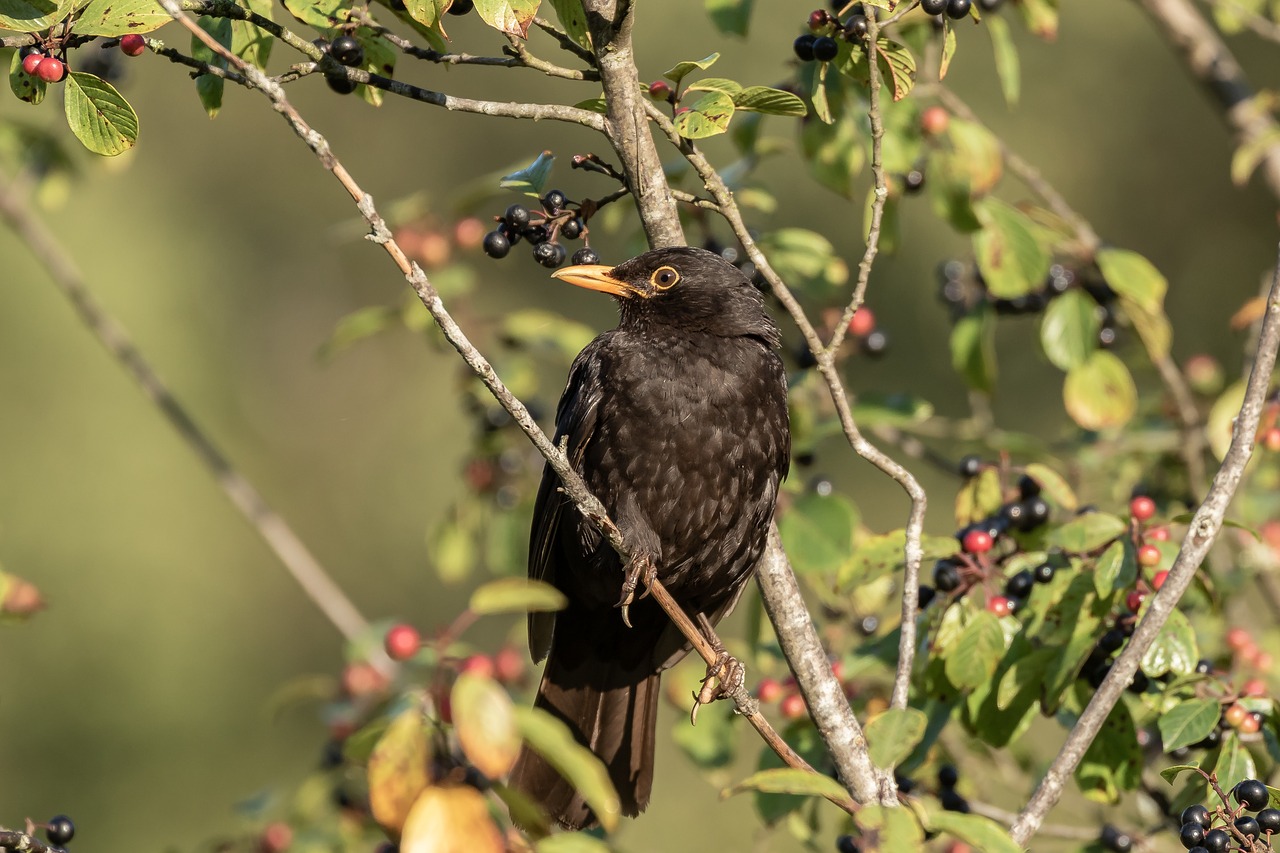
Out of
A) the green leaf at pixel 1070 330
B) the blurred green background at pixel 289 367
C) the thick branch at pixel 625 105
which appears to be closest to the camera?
the thick branch at pixel 625 105

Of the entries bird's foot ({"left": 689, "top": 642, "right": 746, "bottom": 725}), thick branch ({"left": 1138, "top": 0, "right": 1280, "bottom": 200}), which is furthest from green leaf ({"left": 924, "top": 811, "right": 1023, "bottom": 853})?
thick branch ({"left": 1138, "top": 0, "right": 1280, "bottom": 200})

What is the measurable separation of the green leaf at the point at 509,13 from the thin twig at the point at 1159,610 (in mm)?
1818

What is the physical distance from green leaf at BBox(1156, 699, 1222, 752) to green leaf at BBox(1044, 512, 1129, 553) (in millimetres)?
476

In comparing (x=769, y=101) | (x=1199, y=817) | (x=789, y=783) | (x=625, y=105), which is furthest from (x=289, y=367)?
(x=789, y=783)

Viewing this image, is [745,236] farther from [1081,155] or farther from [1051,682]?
[1081,155]

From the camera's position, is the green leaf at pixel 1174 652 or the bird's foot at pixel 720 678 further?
the bird's foot at pixel 720 678

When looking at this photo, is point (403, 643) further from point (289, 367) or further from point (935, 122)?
point (289, 367)

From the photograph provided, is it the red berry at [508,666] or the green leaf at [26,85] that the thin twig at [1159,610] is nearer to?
the red berry at [508,666]

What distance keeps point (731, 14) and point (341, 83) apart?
53.0 inches

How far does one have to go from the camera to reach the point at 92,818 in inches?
513

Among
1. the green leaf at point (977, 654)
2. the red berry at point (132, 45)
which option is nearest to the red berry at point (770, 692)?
the green leaf at point (977, 654)

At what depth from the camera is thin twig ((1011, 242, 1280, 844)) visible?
121 inches

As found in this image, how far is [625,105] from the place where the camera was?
3.46 m

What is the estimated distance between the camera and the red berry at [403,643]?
4.27 m
